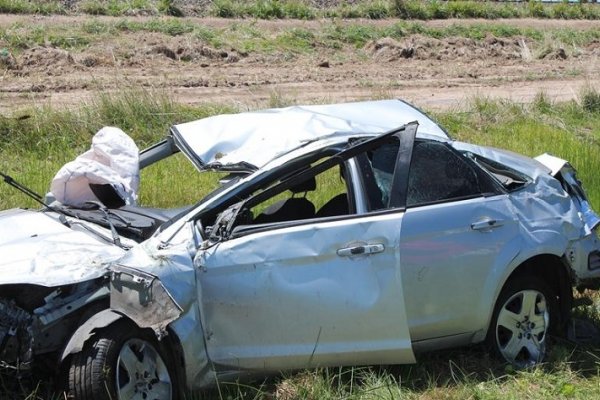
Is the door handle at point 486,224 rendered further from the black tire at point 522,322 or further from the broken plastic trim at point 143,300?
the broken plastic trim at point 143,300

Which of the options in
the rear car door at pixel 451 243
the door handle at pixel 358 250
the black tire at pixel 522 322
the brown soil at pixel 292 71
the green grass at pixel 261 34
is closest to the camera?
the door handle at pixel 358 250

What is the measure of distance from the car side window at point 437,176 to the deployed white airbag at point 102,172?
1994 millimetres

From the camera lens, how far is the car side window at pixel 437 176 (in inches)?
245

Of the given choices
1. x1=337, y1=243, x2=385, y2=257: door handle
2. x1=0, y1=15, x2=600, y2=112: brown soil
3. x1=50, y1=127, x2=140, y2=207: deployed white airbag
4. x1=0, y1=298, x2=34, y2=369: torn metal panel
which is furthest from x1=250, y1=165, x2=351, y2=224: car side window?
x1=0, y1=15, x2=600, y2=112: brown soil

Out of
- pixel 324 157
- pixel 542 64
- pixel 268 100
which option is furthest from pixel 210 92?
pixel 324 157

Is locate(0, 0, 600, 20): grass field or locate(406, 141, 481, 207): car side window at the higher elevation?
locate(0, 0, 600, 20): grass field

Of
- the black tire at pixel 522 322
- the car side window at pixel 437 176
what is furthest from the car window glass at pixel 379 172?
the black tire at pixel 522 322

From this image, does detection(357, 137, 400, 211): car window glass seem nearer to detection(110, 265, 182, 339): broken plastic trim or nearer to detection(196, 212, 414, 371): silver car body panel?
detection(196, 212, 414, 371): silver car body panel

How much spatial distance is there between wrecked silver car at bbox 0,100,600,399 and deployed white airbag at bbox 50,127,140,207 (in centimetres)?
14

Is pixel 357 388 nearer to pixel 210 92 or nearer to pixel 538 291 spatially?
pixel 538 291

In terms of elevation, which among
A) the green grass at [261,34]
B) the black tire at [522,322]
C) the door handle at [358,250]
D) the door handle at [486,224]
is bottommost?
the black tire at [522,322]

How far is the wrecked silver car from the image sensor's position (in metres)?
5.44

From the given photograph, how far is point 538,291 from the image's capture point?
21.8 ft

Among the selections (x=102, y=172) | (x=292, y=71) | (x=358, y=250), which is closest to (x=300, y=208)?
(x=358, y=250)
